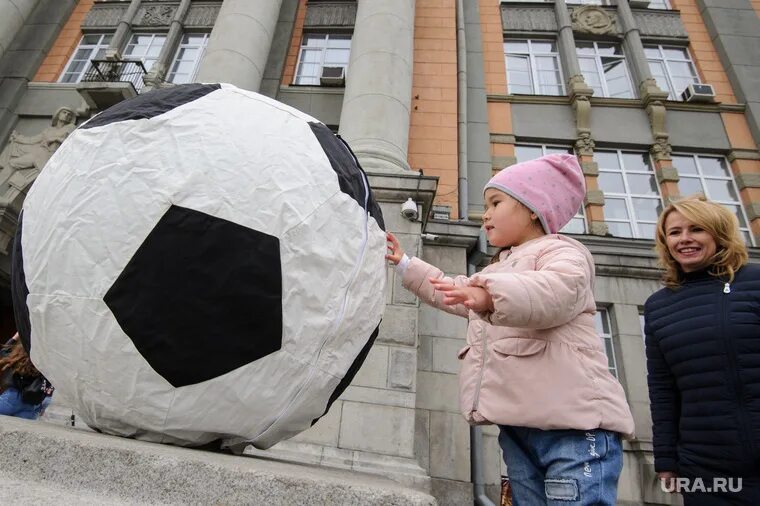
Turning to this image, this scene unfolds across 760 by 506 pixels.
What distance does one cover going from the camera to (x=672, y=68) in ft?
31.8

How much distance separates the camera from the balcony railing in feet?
30.6

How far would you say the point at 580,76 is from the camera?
9.05 metres

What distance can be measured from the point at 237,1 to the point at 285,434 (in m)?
8.98

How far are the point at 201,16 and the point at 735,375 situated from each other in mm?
12549

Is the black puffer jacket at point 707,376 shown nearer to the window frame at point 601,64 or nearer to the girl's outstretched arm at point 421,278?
the girl's outstretched arm at point 421,278

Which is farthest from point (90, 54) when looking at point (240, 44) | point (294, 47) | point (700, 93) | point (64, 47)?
point (700, 93)

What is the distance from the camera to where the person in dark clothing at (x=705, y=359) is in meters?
1.71

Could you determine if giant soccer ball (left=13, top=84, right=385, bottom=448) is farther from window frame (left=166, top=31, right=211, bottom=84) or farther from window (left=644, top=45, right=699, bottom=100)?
window (left=644, top=45, right=699, bottom=100)

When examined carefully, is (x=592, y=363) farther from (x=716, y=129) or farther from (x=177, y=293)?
(x=716, y=129)

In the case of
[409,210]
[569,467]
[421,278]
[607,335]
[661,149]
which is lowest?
[569,467]

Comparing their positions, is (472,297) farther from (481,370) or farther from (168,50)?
(168,50)

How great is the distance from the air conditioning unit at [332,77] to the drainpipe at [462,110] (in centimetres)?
235

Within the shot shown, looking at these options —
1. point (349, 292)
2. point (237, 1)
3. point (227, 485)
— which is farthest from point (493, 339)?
point (237, 1)

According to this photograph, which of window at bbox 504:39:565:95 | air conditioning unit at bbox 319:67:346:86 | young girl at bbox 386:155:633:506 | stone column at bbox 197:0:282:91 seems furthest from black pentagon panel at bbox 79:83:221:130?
window at bbox 504:39:565:95
